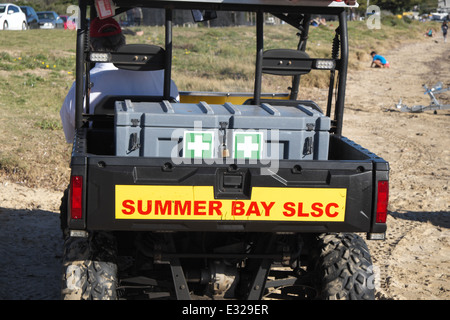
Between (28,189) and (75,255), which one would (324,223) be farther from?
(28,189)

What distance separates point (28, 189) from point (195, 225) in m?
4.77

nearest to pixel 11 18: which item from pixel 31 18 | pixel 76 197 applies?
pixel 31 18

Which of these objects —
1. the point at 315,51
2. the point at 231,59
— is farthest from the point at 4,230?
the point at 315,51

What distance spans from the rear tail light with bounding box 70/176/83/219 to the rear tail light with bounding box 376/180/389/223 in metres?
1.66

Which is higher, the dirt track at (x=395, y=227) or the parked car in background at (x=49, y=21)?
the parked car in background at (x=49, y=21)

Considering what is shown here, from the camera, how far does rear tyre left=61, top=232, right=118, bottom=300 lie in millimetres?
3938

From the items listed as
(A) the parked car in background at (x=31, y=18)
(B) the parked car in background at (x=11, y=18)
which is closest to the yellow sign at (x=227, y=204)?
(B) the parked car in background at (x=11, y=18)

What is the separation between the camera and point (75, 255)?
404 centimetres

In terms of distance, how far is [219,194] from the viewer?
382 centimetres

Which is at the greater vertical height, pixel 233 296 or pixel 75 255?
pixel 75 255

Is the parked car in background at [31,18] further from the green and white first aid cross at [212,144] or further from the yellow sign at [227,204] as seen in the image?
the yellow sign at [227,204]

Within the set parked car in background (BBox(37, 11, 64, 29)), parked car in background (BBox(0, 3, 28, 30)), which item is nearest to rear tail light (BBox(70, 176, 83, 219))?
parked car in background (BBox(0, 3, 28, 30))

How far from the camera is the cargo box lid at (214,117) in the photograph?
4.16 metres

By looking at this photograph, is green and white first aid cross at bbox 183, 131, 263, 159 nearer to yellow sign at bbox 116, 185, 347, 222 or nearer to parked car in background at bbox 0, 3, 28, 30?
yellow sign at bbox 116, 185, 347, 222
